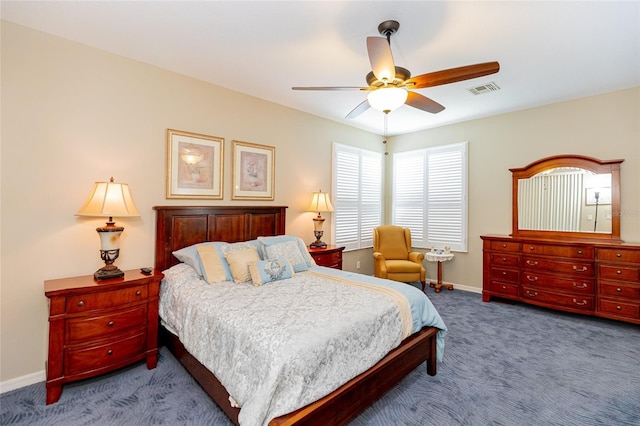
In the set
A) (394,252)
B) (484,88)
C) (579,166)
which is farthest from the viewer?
(394,252)

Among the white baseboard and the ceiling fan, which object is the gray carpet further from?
the ceiling fan

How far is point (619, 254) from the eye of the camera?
11.4 ft

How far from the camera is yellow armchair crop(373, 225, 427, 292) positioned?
4.70 m

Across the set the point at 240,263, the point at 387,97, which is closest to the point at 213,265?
the point at 240,263

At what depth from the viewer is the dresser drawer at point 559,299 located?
3.68 metres

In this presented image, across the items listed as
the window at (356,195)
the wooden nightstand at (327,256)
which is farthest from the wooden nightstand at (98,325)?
the window at (356,195)

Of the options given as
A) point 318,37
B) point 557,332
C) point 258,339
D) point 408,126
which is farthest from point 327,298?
point 408,126

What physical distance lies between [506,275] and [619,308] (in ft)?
3.88

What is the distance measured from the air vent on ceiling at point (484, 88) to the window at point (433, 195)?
1.37 meters

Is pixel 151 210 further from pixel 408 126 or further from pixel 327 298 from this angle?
pixel 408 126

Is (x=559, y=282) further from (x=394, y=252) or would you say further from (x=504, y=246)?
(x=394, y=252)

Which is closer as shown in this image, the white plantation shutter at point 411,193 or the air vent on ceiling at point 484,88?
the air vent on ceiling at point 484,88

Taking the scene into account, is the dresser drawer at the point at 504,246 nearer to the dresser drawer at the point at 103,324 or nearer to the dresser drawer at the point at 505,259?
the dresser drawer at the point at 505,259

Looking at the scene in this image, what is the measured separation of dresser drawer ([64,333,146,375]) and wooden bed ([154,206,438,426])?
299mm
